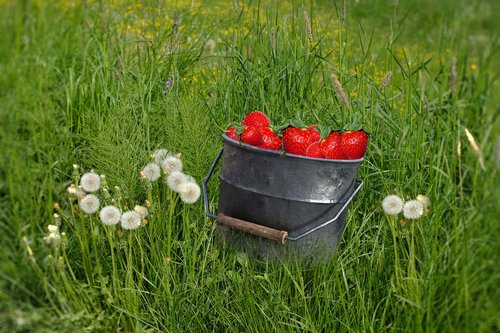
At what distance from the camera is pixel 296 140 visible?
2459 mm

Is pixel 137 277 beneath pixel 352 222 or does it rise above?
beneath

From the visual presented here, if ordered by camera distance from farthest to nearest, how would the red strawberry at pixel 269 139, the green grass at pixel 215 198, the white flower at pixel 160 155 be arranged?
the white flower at pixel 160 155
the red strawberry at pixel 269 139
the green grass at pixel 215 198

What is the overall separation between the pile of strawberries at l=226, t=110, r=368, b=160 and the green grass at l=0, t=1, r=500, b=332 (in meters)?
0.19

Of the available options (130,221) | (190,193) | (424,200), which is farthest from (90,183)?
(424,200)

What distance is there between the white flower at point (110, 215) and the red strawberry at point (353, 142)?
2.77 feet

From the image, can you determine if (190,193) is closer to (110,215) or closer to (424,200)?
(110,215)

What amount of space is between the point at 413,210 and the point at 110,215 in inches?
41.5

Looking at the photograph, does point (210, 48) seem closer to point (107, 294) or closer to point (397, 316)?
point (107, 294)

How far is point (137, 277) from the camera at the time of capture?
9.12 feet

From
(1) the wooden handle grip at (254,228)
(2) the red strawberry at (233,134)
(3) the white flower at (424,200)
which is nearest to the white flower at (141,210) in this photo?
(1) the wooden handle grip at (254,228)

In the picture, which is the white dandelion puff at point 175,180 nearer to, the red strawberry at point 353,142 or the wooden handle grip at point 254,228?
the wooden handle grip at point 254,228

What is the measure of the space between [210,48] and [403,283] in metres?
2.70

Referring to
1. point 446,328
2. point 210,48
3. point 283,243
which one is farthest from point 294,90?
point 210,48

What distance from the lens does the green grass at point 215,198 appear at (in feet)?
7.49
